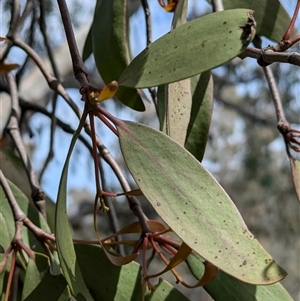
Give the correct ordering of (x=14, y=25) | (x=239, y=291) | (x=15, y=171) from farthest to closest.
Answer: (x=14, y=25) < (x=15, y=171) < (x=239, y=291)

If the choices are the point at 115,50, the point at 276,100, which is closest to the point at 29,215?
the point at 115,50

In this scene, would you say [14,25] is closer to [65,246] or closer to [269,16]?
[269,16]

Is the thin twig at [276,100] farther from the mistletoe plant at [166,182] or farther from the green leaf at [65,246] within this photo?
the green leaf at [65,246]

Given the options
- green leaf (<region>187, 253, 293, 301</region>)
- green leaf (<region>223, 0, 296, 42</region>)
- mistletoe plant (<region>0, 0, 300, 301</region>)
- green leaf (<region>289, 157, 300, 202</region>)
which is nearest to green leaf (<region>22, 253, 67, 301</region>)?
mistletoe plant (<region>0, 0, 300, 301</region>)

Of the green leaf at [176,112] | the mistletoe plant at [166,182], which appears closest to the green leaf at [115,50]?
the mistletoe plant at [166,182]

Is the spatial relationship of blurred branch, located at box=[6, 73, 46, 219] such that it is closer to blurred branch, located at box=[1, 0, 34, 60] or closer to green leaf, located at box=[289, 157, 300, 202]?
blurred branch, located at box=[1, 0, 34, 60]

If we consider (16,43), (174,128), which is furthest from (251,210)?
(174,128)
